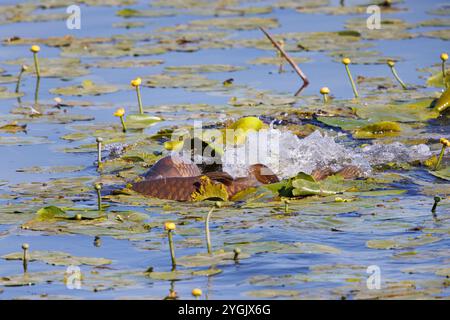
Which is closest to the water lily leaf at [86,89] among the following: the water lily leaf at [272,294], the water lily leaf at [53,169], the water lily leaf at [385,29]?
the water lily leaf at [53,169]

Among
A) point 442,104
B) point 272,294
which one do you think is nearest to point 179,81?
point 442,104

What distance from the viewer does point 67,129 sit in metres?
8.09

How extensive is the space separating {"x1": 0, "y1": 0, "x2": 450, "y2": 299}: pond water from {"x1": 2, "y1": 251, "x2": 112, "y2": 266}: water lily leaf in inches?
0.5

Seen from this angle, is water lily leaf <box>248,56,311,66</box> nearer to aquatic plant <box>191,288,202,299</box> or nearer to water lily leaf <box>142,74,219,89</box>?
water lily leaf <box>142,74,219,89</box>

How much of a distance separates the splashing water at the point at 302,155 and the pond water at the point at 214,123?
0.03m

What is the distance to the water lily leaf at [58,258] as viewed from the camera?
16.4 feet

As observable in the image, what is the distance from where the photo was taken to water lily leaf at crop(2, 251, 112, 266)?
16.4 ft

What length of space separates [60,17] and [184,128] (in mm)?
5414

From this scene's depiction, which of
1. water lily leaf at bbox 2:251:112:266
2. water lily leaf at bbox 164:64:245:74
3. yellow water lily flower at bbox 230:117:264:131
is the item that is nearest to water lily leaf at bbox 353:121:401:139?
yellow water lily flower at bbox 230:117:264:131

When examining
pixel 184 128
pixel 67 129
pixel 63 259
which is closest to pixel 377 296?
pixel 63 259

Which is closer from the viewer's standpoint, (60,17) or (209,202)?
(209,202)

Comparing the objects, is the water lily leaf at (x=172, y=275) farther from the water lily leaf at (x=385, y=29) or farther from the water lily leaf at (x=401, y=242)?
the water lily leaf at (x=385, y=29)

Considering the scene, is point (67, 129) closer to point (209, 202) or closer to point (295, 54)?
point (209, 202)
